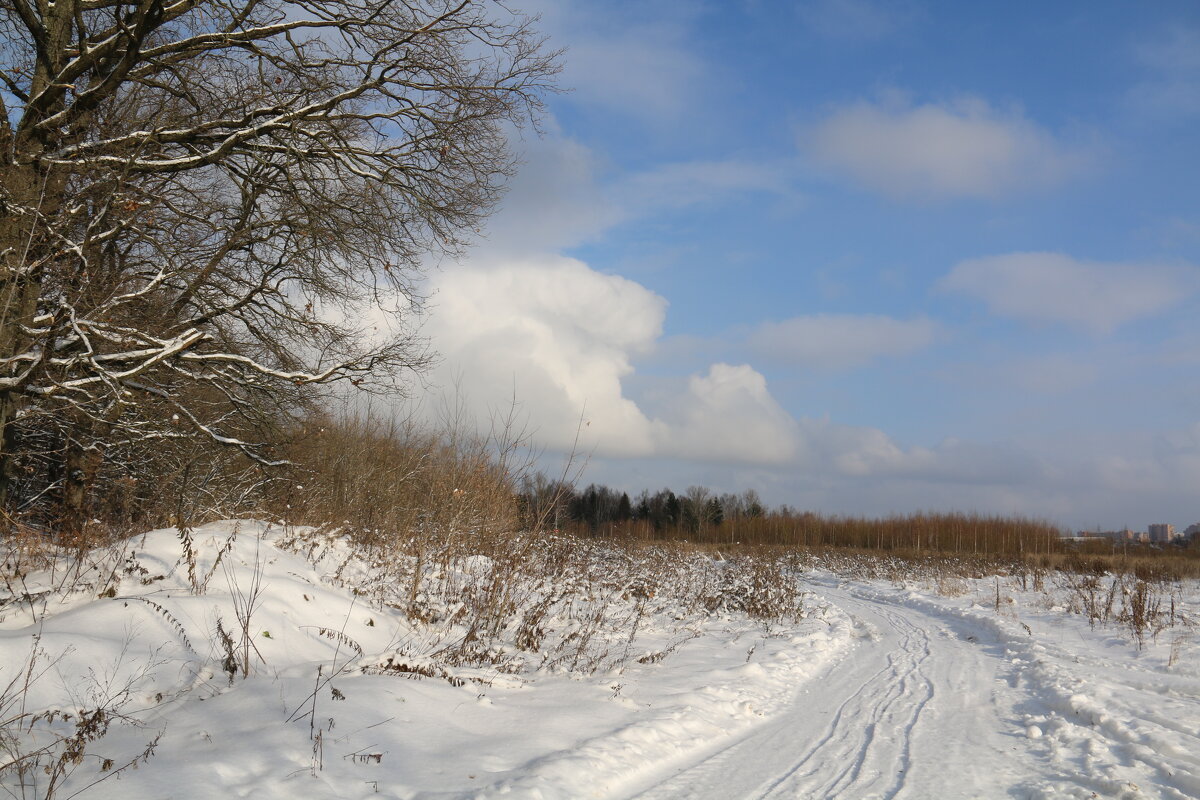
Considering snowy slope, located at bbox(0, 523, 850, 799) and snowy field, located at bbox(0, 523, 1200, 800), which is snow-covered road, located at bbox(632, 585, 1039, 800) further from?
snowy slope, located at bbox(0, 523, 850, 799)

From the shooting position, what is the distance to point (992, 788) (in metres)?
4.79

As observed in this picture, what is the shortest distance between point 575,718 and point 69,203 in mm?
7401

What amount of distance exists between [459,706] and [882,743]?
3.28 m

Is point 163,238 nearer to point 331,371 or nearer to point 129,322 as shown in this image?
point 129,322

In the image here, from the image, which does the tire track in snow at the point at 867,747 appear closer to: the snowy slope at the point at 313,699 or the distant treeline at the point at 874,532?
the snowy slope at the point at 313,699

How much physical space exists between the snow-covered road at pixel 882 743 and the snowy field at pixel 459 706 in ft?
0.09

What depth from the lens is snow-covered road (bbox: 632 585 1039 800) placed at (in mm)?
4754

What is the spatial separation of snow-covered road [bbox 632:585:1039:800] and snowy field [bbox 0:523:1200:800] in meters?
0.03

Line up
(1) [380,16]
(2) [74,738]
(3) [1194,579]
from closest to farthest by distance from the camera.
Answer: (2) [74,738] → (1) [380,16] → (3) [1194,579]

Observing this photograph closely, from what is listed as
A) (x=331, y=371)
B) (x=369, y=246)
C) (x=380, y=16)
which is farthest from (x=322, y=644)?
(x=380, y=16)

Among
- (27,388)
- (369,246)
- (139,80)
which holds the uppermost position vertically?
(139,80)

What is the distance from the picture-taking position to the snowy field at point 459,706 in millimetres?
4352

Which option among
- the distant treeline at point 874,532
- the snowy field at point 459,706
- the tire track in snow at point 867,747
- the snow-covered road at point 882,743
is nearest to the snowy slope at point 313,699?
the snowy field at point 459,706

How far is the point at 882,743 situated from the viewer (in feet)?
19.0
